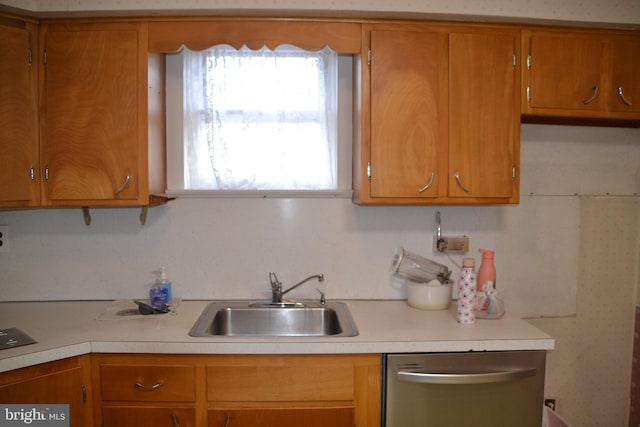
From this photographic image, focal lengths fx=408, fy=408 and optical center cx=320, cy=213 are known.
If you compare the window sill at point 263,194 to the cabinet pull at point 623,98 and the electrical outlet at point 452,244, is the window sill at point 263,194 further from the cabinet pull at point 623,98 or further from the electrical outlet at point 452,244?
the cabinet pull at point 623,98

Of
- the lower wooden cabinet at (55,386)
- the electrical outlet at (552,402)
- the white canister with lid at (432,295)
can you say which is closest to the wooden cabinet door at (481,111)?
the white canister with lid at (432,295)

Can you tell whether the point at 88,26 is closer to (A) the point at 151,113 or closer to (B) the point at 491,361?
(A) the point at 151,113

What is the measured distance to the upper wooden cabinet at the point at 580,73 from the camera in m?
1.79

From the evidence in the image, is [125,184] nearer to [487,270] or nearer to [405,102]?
[405,102]

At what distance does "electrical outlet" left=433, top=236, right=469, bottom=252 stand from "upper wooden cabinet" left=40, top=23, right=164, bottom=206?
55.7 inches

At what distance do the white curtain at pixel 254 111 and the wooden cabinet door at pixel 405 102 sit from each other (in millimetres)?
347

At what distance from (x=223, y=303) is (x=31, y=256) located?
99 cm

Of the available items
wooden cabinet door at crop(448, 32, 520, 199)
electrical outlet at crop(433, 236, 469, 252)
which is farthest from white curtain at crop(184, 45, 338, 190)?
electrical outlet at crop(433, 236, 469, 252)

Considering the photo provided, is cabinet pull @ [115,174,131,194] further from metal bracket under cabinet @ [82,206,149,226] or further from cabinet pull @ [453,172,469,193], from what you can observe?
cabinet pull @ [453,172,469,193]

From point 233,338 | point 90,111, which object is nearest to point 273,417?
point 233,338

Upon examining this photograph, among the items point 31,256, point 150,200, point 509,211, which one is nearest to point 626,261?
point 509,211

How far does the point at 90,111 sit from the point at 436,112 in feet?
4.81

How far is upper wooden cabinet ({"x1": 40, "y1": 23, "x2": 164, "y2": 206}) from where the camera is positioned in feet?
5.62

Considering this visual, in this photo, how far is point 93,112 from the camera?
1.72 meters
